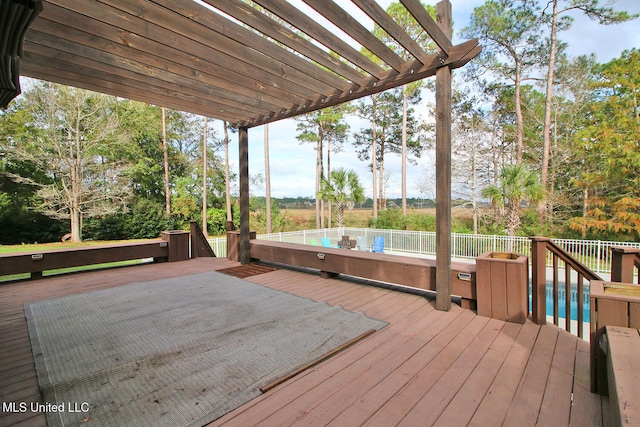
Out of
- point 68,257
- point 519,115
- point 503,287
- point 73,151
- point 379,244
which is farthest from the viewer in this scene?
point 73,151

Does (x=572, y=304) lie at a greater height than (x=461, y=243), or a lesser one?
lesser

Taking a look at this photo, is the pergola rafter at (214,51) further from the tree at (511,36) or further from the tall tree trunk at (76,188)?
the tall tree trunk at (76,188)

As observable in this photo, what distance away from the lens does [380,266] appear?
3494mm

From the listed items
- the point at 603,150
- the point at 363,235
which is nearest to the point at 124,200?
the point at 363,235

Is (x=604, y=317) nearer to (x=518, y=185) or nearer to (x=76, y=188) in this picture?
(x=518, y=185)

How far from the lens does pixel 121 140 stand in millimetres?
13109

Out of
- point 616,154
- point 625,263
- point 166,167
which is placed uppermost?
point 166,167

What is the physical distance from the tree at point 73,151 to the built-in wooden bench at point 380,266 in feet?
38.6

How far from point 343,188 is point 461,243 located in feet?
16.1

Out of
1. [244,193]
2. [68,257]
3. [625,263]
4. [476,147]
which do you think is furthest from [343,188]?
[625,263]

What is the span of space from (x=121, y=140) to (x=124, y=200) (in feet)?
8.87

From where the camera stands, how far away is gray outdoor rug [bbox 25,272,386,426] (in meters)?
1.54

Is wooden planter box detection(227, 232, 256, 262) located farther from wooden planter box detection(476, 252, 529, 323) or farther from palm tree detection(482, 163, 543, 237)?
palm tree detection(482, 163, 543, 237)

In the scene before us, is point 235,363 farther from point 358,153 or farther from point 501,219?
point 358,153
